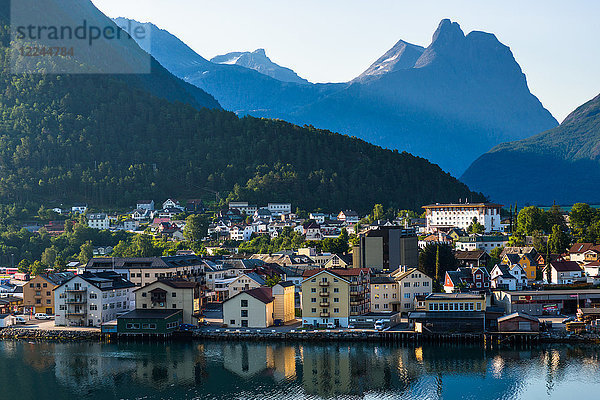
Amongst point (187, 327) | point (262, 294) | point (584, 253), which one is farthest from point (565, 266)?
point (187, 327)

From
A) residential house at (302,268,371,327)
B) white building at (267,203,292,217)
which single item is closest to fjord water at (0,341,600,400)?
residential house at (302,268,371,327)

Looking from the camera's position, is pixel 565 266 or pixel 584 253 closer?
pixel 565 266

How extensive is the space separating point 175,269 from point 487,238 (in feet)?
104

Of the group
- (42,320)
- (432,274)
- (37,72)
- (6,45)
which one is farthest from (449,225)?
(6,45)

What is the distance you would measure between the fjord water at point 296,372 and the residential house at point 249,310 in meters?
3.43

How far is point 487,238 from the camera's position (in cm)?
7769

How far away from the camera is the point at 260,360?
41.8 m

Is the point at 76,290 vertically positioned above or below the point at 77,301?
above

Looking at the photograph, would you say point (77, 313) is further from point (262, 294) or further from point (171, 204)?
point (171, 204)

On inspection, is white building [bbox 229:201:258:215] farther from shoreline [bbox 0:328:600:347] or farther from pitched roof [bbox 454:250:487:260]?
Answer: shoreline [bbox 0:328:600:347]

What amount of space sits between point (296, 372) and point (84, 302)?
58.2ft

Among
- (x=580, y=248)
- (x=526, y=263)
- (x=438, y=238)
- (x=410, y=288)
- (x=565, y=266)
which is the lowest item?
(x=410, y=288)

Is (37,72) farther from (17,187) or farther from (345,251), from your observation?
(345,251)

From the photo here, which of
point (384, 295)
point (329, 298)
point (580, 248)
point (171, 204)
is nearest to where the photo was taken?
point (329, 298)
